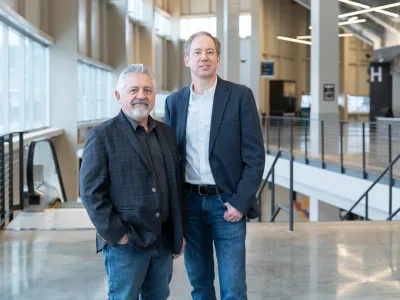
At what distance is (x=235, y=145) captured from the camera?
105 inches

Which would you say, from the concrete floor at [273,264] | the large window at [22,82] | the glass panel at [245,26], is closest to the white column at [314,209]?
the large window at [22,82]

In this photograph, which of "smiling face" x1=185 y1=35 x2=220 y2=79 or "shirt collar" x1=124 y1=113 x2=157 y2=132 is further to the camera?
"smiling face" x1=185 y1=35 x2=220 y2=79

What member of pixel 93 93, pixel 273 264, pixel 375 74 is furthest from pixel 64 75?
pixel 375 74

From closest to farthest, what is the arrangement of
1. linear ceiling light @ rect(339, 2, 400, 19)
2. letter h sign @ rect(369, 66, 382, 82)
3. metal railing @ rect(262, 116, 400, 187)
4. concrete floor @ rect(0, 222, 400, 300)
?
concrete floor @ rect(0, 222, 400, 300)
metal railing @ rect(262, 116, 400, 187)
linear ceiling light @ rect(339, 2, 400, 19)
letter h sign @ rect(369, 66, 382, 82)

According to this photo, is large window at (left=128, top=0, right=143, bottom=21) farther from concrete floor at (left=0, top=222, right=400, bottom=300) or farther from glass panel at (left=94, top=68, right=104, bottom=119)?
concrete floor at (left=0, top=222, right=400, bottom=300)

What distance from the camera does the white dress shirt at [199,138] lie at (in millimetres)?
2676

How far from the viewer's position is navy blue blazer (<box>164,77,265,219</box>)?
8.65 feet

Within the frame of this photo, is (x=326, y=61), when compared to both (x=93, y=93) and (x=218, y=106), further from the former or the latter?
(x=218, y=106)

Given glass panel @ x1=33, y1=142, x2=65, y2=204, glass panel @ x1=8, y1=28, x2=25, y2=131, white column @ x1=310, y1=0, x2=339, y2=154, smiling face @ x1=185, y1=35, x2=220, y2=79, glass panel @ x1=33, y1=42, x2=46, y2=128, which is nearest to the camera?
smiling face @ x1=185, y1=35, x2=220, y2=79

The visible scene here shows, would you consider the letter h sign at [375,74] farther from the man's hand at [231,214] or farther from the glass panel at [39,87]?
the man's hand at [231,214]

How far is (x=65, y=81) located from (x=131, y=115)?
39.9ft

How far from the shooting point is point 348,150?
11625mm

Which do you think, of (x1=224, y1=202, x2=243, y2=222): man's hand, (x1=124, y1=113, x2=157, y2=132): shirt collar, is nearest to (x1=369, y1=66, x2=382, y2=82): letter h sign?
(x1=224, y1=202, x2=243, y2=222): man's hand

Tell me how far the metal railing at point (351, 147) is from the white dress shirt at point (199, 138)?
609 cm
